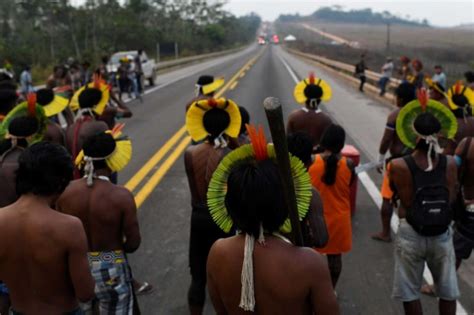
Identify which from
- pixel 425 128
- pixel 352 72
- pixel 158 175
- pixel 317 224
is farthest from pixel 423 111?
pixel 352 72

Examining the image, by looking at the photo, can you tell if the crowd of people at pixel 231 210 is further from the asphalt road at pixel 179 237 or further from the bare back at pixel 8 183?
the asphalt road at pixel 179 237

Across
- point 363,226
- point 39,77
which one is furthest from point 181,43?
point 363,226

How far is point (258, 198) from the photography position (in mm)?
2346

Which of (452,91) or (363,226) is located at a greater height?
(452,91)

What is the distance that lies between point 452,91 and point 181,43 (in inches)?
2768

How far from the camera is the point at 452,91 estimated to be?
6.17m

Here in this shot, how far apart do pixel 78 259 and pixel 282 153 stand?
156 centimetres

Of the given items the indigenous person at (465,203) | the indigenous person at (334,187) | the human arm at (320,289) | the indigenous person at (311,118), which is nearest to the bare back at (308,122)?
the indigenous person at (311,118)

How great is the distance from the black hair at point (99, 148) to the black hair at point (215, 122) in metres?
0.82

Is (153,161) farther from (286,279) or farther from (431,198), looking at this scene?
(286,279)

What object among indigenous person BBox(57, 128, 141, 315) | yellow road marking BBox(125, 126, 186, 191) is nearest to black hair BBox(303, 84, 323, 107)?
indigenous person BBox(57, 128, 141, 315)

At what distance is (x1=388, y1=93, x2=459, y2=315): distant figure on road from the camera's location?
12.8 feet

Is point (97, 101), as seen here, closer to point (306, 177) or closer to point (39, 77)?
point (306, 177)

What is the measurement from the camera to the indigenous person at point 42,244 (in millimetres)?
2834
